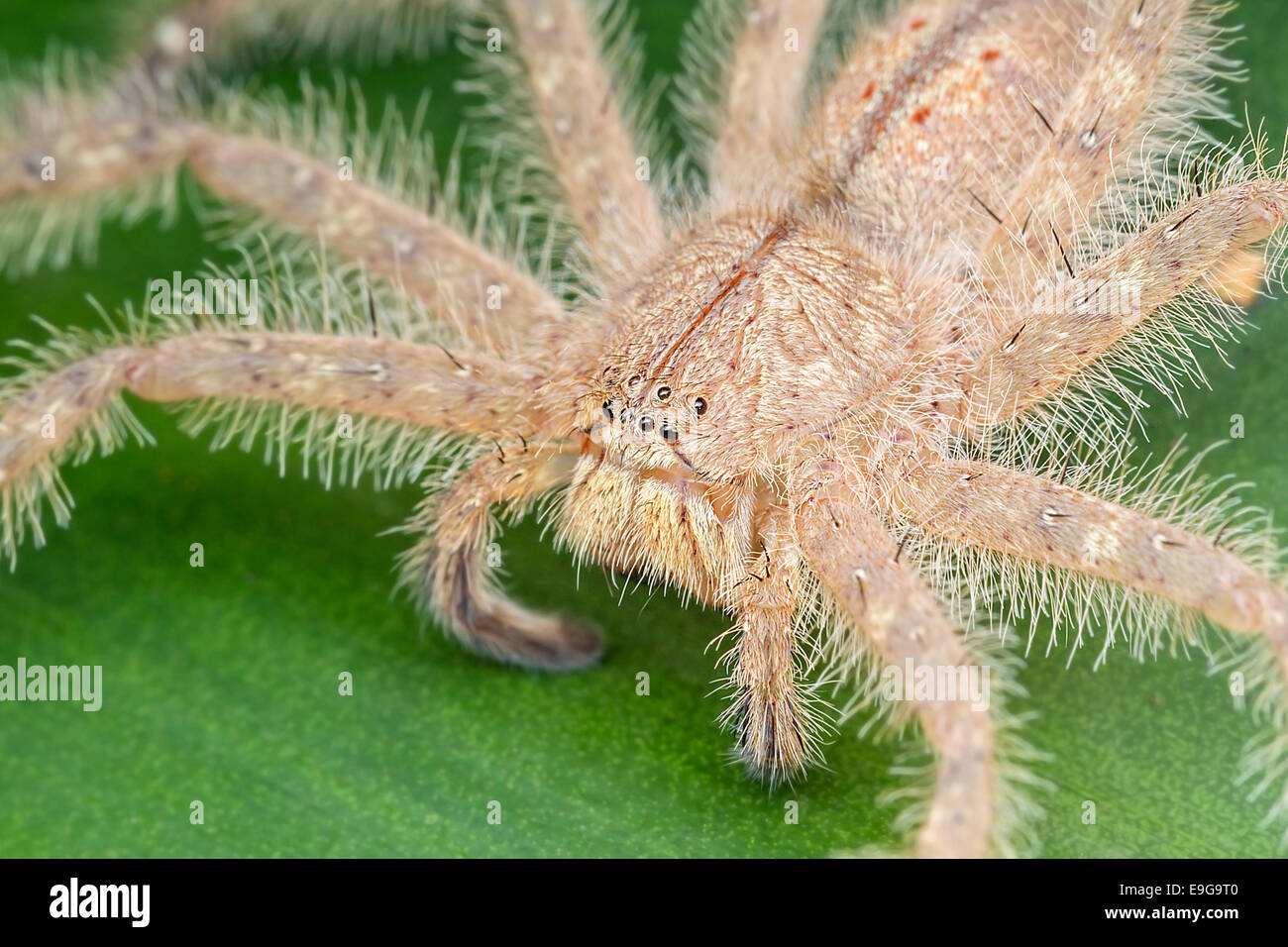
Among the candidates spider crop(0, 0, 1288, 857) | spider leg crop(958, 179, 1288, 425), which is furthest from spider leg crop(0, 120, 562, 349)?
spider leg crop(958, 179, 1288, 425)

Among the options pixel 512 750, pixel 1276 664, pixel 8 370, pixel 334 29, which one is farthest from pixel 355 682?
pixel 334 29

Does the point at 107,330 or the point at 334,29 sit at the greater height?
the point at 334,29

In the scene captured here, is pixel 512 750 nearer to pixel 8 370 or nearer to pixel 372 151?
pixel 372 151

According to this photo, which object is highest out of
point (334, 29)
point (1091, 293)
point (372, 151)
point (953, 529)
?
point (334, 29)

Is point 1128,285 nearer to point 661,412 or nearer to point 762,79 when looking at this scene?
point 661,412

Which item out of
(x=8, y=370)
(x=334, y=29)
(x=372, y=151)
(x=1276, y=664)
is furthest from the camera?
(x=334, y=29)

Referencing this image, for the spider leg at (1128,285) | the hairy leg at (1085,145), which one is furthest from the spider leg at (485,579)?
the hairy leg at (1085,145)

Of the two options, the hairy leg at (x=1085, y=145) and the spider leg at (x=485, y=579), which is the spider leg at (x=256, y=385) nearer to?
the spider leg at (x=485, y=579)

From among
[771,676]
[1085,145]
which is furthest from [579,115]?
[771,676]
